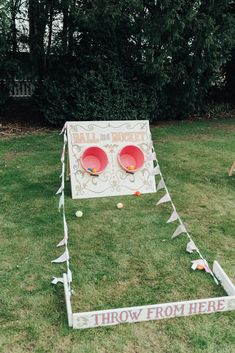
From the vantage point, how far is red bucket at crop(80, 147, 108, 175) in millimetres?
5504

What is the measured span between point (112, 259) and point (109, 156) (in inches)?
77.7

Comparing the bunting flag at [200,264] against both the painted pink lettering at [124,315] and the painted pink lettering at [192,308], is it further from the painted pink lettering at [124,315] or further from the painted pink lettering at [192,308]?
the painted pink lettering at [124,315]

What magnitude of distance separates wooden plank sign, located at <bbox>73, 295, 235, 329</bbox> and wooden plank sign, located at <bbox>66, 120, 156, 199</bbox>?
8.46 feet

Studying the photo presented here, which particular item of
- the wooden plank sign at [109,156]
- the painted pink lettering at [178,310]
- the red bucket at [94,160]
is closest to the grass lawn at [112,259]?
the painted pink lettering at [178,310]

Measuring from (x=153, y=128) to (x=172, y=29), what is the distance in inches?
94.3

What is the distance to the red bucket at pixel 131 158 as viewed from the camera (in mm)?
5625

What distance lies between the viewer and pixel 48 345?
2764 millimetres

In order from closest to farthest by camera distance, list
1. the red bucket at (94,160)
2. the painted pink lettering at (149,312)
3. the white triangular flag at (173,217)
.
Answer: the painted pink lettering at (149,312), the white triangular flag at (173,217), the red bucket at (94,160)

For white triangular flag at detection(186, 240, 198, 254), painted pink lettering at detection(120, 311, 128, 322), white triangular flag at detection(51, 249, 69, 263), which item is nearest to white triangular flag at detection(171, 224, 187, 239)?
white triangular flag at detection(186, 240, 198, 254)

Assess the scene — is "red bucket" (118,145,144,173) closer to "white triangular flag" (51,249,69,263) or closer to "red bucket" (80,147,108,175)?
"red bucket" (80,147,108,175)

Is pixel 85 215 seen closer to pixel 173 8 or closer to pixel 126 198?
pixel 126 198

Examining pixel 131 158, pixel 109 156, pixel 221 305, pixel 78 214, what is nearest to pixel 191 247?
pixel 221 305

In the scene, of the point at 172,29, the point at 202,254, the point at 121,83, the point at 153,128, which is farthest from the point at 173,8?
the point at 202,254

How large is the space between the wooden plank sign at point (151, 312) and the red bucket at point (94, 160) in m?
2.72
